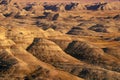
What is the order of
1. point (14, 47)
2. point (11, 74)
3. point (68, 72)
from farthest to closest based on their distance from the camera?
1. point (14, 47)
2. point (68, 72)
3. point (11, 74)

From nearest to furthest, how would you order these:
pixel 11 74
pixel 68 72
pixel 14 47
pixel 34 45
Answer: pixel 11 74
pixel 68 72
pixel 14 47
pixel 34 45

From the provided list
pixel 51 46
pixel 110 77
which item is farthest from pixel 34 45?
pixel 110 77

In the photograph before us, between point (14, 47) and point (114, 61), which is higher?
point (14, 47)

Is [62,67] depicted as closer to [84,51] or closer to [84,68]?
[84,68]

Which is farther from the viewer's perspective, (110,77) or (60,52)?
(60,52)

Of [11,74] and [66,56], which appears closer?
[11,74]

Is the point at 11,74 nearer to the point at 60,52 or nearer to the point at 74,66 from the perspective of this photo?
the point at 74,66

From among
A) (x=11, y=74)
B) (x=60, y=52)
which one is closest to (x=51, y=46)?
(x=60, y=52)

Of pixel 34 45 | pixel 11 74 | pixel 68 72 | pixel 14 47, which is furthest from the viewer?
pixel 34 45
